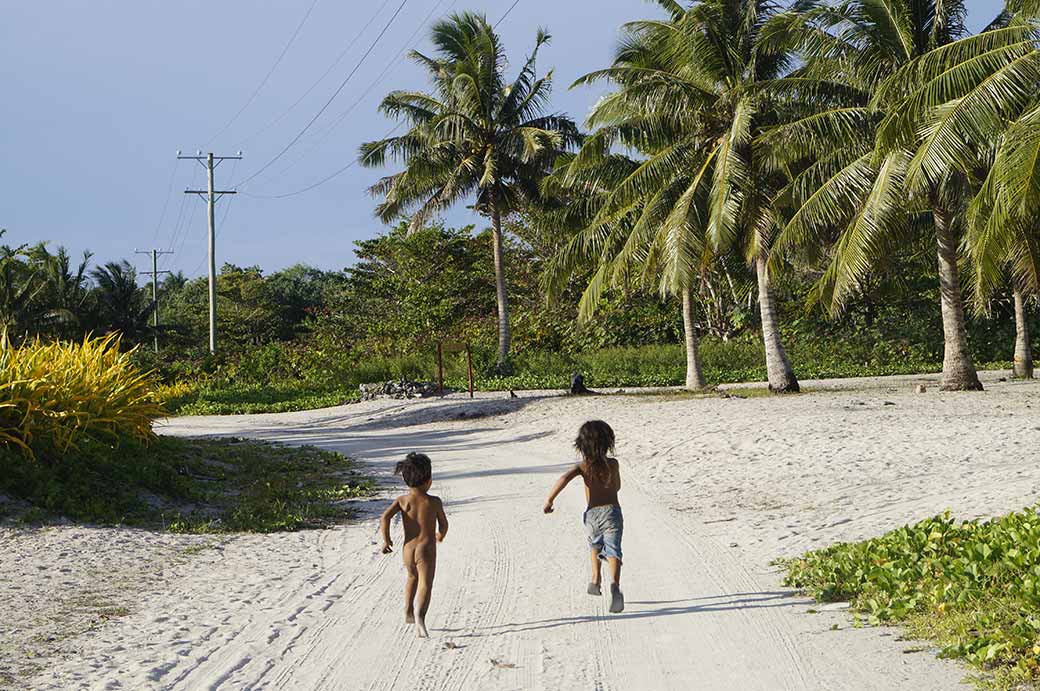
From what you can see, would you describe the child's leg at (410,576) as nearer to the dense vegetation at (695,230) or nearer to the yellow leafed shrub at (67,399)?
the yellow leafed shrub at (67,399)

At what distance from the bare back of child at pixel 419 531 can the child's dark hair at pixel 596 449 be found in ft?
3.31

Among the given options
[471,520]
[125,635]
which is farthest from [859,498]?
[125,635]

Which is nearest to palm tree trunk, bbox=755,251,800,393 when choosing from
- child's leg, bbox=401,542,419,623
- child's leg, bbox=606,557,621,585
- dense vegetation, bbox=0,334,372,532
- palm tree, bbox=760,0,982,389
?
palm tree, bbox=760,0,982,389

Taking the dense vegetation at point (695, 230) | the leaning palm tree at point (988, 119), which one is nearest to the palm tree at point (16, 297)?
the dense vegetation at point (695, 230)

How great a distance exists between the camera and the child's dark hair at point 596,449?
239 inches

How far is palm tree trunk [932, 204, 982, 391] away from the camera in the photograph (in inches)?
765

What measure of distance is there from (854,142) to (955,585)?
557 inches

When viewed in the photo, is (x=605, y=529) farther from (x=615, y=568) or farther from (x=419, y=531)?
(x=419, y=531)

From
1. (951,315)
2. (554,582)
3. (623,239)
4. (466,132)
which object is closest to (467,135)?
(466,132)

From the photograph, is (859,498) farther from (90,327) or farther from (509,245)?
(90,327)

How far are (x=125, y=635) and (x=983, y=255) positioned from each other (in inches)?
457

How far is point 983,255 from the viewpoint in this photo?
13.1 m

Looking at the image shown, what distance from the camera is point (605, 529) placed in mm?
6035

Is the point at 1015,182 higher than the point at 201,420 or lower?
higher
